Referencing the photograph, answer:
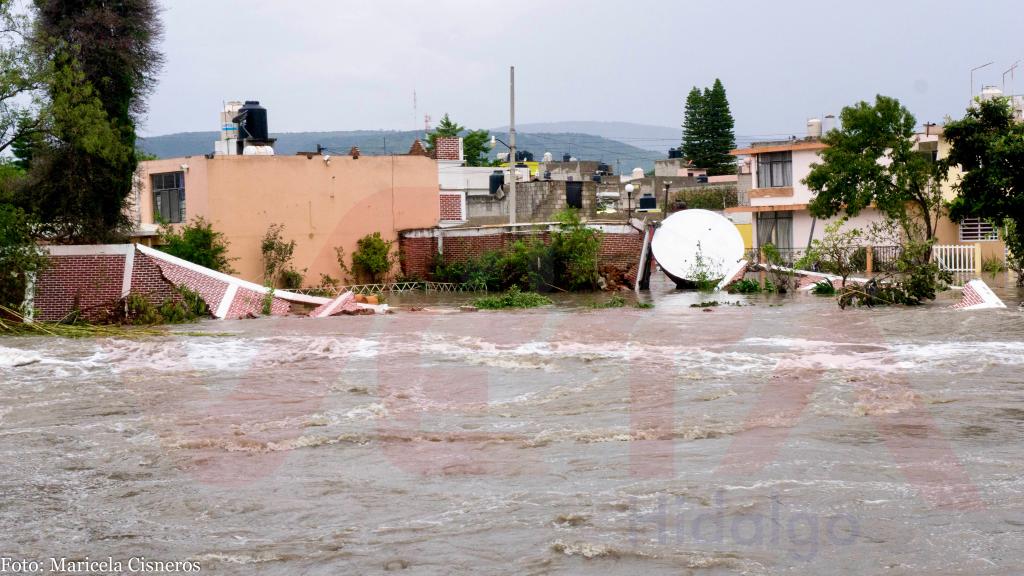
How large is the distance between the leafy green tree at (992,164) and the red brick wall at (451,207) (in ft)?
52.9

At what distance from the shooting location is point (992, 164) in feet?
81.7

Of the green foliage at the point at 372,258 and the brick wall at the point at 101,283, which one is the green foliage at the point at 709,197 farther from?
the brick wall at the point at 101,283

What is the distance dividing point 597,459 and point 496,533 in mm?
2064

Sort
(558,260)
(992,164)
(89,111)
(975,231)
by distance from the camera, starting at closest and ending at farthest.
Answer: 1. (89,111)
2. (992,164)
3. (558,260)
4. (975,231)

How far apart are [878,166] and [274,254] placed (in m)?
17.7

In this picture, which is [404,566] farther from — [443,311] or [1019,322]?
[443,311]

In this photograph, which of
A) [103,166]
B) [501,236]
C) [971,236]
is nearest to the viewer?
[103,166]

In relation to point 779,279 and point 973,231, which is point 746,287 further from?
→ point 973,231

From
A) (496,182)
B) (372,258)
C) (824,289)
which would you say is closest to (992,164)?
(824,289)

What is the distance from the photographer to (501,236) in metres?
30.6

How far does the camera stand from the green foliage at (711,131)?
83188 mm

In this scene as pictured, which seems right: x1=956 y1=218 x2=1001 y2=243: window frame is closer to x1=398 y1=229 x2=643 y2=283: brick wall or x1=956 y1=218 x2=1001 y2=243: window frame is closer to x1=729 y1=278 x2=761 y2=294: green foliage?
x1=729 y1=278 x2=761 y2=294: green foliage

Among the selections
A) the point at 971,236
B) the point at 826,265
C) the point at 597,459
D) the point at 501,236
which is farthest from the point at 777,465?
the point at 971,236

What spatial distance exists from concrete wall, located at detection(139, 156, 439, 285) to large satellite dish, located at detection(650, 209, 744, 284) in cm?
785
